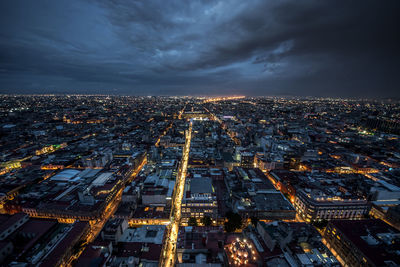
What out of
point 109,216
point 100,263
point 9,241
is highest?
point 100,263

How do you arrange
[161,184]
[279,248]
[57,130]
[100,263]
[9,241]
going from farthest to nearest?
[57,130], [161,184], [9,241], [279,248], [100,263]

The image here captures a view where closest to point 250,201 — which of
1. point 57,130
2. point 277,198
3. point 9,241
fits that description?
point 277,198

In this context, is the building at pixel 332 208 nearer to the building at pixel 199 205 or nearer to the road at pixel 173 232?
the building at pixel 199 205

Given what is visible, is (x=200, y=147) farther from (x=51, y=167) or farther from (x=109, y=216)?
(x=51, y=167)

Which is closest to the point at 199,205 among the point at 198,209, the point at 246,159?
the point at 198,209

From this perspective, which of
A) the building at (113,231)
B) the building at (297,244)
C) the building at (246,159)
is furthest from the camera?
the building at (246,159)

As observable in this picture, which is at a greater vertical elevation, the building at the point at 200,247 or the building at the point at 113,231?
the building at the point at 113,231

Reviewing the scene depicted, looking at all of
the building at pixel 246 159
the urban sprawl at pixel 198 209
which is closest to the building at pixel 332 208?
the urban sprawl at pixel 198 209

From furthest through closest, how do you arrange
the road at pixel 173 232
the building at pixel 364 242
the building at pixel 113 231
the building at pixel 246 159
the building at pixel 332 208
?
1. the building at pixel 246 159
2. the building at pixel 332 208
3. the road at pixel 173 232
4. the building at pixel 113 231
5. the building at pixel 364 242
